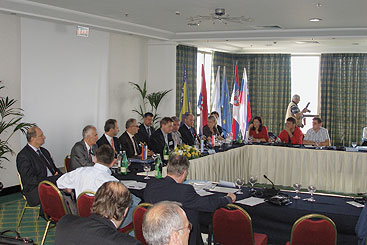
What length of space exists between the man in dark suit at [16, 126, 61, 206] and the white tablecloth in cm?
270

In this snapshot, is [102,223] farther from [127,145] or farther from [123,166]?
[127,145]

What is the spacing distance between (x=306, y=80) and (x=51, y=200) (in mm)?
11159

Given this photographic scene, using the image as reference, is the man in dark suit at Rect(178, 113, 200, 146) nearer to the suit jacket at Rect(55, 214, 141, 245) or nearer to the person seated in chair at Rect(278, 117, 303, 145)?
the person seated in chair at Rect(278, 117, 303, 145)

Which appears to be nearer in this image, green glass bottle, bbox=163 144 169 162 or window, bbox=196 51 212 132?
green glass bottle, bbox=163 144 169 162

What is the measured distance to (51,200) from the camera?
4.38 m

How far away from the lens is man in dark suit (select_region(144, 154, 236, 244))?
3.64 m

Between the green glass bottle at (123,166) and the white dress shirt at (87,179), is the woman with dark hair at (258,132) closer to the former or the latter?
the green glass bottle at (123,166)

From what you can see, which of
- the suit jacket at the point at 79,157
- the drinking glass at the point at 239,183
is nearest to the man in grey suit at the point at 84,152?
the suit jacket at the point at 79,157

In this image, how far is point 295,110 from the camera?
12.7 m

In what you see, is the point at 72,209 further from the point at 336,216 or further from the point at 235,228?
the point at 336,216

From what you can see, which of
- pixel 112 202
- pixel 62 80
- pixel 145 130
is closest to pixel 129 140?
pixel 145 130

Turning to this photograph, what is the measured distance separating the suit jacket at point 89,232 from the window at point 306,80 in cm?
1230

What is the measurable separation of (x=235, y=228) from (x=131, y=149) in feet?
12.2

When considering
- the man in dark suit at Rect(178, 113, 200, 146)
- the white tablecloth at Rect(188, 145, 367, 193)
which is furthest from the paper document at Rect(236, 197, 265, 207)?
the man in dark suit at Rect(178, 113, 200, 146)
